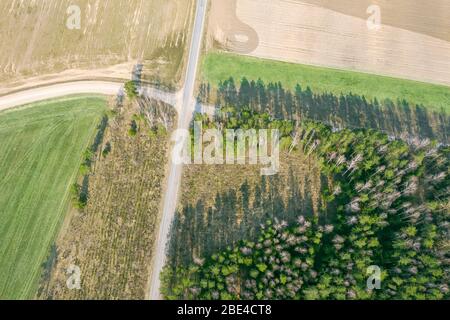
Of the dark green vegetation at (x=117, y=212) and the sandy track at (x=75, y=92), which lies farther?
the sandy track at (x=75, y=92)

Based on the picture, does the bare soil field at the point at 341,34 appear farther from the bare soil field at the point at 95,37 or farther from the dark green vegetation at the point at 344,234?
the dark green vegetation at the point at 344,234

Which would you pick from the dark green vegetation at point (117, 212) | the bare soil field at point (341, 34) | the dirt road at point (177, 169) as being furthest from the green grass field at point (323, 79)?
the dark green vegetation at point (117, 212)

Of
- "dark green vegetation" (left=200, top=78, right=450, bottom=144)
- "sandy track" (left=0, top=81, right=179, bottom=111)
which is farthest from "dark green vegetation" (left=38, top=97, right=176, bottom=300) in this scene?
"dark green vegetation" (left=200, top=78, right=450, bottom=144)

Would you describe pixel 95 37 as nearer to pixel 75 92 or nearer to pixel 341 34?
pixel 75 92

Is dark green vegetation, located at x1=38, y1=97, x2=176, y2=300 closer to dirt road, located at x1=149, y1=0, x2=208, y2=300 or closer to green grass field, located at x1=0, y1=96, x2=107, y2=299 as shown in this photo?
dirt road, located at x1=149, y1=0, x2=208, y2=300

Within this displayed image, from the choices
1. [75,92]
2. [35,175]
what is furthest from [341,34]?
[35,175]
